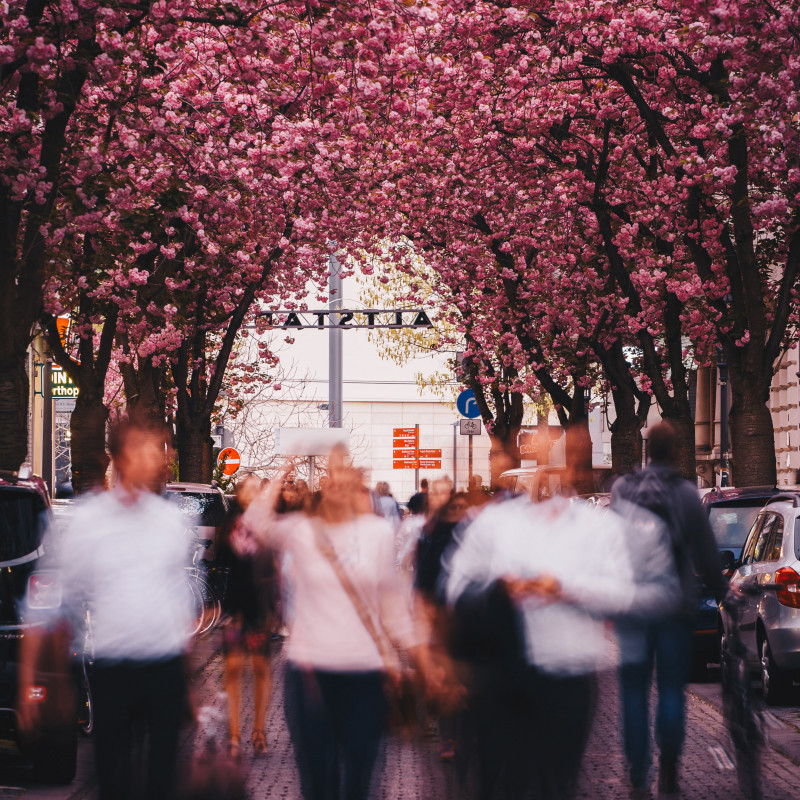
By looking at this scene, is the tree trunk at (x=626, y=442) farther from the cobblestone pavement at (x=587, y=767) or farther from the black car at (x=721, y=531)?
the cobblestone pavement at (x=587, y=767)

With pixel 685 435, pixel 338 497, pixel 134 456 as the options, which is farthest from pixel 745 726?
pixel 685 435

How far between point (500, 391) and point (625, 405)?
9.36 meters

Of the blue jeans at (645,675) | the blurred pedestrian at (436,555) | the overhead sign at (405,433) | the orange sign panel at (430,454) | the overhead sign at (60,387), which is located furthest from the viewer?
the overhead sign at (60,387)

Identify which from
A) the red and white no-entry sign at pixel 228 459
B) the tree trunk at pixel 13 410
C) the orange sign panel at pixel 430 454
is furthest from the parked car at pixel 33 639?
the red and white no-entry sign at pixel 228 459

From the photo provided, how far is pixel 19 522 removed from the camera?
8.77 m

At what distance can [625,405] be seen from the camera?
28859 millimetres

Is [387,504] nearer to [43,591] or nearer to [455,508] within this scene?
[455,508]

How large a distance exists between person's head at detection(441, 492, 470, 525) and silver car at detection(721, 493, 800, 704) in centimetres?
297

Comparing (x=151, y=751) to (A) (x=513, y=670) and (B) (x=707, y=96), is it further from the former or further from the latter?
(B) (x=707, y=96)

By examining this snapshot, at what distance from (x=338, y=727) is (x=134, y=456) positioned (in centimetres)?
145

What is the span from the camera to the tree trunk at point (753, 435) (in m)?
20.0

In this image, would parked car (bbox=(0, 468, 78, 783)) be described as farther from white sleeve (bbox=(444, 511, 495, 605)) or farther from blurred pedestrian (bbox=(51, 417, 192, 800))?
white sleeve (bbox=(444, 511, 495, 605))

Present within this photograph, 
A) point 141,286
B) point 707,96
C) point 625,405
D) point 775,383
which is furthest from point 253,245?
point 775,383

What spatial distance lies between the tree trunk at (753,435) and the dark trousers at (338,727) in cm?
1450
